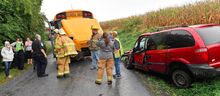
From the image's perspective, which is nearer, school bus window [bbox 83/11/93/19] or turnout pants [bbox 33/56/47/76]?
turnout pants [bbox 33/56/47/76]

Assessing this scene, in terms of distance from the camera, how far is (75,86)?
37.6ft

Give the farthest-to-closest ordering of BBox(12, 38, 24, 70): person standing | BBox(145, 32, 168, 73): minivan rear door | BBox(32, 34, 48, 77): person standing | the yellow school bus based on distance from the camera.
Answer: the yellow school bus
BBox(12, 38, 24, 70): person standing
BBox(32, 34, 48, 77): person standing
BBox(145, 32, 168, 73): minivan rear door

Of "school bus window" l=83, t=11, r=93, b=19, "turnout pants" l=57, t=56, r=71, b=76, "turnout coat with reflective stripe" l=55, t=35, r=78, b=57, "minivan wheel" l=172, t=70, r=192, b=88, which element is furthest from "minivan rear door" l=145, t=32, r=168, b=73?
"school bus window" l=83, t=11, r=93, b=19

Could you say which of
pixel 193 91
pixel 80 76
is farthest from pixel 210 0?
pixel 193 91

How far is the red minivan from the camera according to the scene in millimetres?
9344

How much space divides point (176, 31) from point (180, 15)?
11.7 m

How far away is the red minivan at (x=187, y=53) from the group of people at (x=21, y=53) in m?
5.01

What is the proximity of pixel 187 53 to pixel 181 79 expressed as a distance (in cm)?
92

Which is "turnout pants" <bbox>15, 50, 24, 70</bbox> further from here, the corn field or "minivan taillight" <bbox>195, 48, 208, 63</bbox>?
"minivan taillight" <bbox>195, 48, 208, 63</bbox>

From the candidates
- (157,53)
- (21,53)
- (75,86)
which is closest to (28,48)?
(21,53)

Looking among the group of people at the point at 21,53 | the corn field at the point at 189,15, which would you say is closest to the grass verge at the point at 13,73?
the group of people at the point at 21,53

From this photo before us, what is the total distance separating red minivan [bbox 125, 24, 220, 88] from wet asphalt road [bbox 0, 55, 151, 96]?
107 cm

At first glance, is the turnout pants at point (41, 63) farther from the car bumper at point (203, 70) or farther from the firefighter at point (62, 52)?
the car bumper at point (203, 70)

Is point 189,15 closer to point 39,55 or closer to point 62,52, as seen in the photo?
point 62,52
